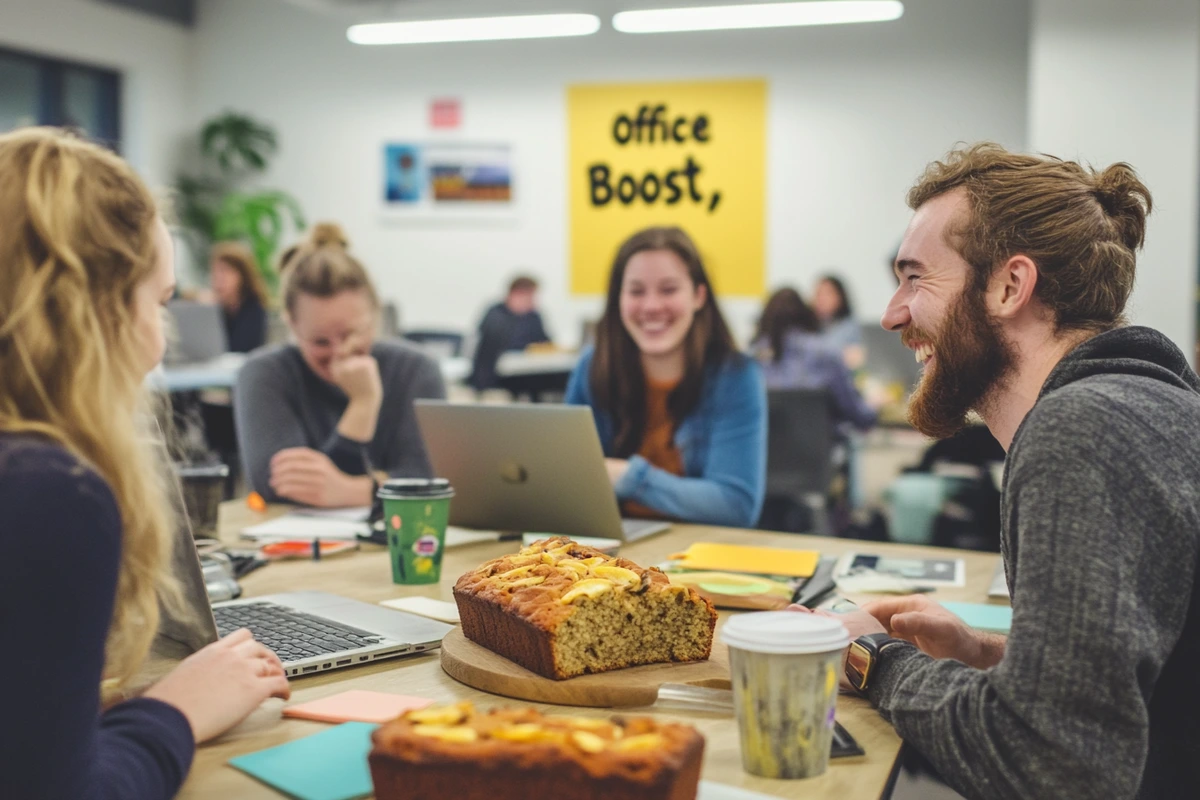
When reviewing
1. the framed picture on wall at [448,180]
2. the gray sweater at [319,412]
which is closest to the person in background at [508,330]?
the framed picture on wall at [448,180]

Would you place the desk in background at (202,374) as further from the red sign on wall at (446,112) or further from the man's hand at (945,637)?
the man's hand at (945,637)

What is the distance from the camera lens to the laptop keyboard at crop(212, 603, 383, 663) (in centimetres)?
134

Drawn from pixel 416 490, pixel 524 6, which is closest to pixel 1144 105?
pixel 524 6

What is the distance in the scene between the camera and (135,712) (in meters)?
0.98

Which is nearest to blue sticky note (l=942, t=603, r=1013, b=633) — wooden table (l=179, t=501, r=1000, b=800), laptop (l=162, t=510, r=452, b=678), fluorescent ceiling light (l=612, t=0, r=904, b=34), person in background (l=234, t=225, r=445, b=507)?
wooden table (l=179, t=501, r=1000, b=800)

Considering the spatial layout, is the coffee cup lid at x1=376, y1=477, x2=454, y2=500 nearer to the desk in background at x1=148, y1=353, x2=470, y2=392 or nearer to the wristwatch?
the wristwatch

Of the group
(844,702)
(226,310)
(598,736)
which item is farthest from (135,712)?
(226,310)

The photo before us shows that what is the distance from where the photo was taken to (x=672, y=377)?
2.73m

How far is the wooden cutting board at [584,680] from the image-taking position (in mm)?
1162

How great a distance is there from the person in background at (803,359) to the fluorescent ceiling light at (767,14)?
1.38 m

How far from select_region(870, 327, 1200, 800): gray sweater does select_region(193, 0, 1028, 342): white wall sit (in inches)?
269

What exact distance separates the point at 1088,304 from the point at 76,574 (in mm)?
1023

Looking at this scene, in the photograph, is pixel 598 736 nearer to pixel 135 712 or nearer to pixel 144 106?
pixel 135 712

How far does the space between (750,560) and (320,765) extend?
0.97m
